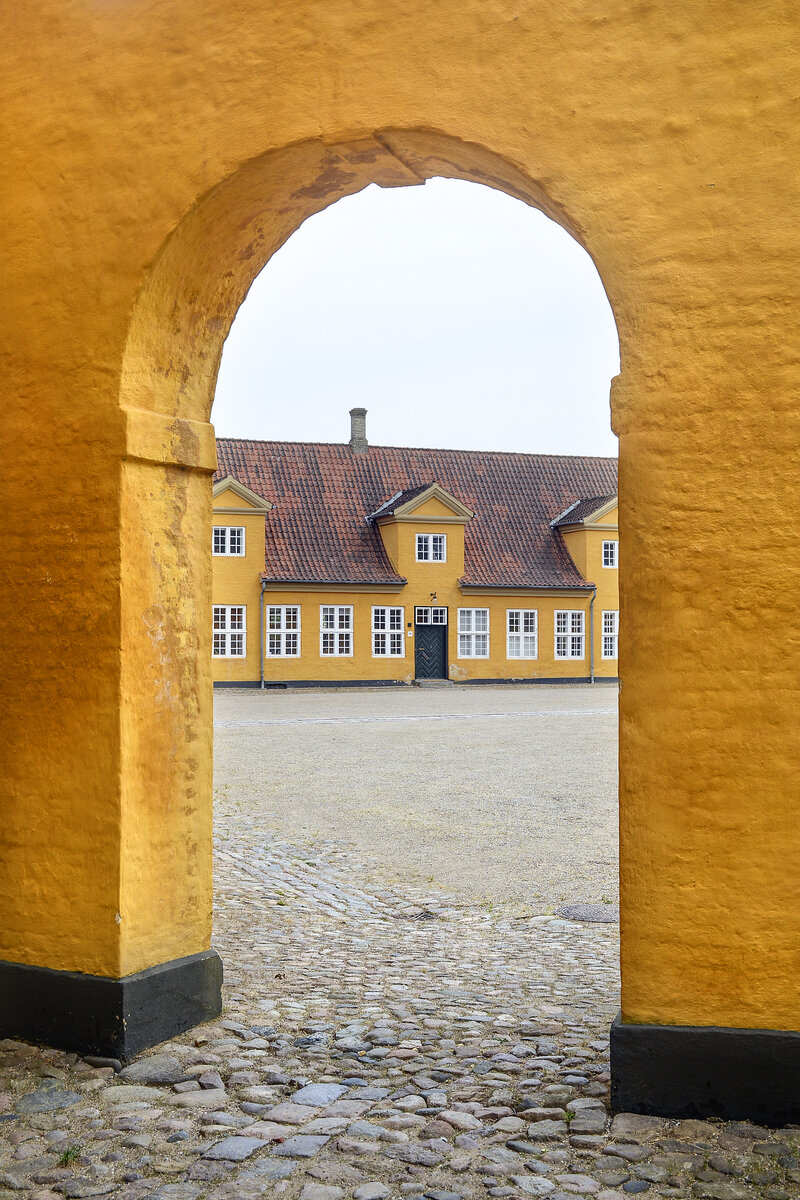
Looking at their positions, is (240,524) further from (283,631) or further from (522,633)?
(522,633)

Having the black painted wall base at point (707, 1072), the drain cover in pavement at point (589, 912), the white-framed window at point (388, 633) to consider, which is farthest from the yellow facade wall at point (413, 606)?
the black painted wall base at point (707, 1072)

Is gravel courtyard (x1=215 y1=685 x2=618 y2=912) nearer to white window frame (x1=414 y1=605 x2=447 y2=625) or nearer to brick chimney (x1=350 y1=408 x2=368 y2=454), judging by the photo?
white window frame (x1=414 y1=605 x2=447 y2=625)

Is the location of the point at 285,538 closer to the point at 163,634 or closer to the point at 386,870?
the point at 386,870

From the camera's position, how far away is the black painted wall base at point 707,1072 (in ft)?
12.5

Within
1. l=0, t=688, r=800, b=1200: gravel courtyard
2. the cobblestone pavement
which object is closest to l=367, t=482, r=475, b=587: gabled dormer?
l=0, t=688, r=800, b=1200: gravel courtyard

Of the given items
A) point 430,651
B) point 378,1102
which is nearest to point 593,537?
point 430,651

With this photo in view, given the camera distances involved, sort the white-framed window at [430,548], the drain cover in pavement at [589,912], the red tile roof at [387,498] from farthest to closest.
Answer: the white-framed window at [430,548] < the red tile roof at [387,498] < the drain cover in pavement at [589,912]

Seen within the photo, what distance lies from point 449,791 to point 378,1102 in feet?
27.5

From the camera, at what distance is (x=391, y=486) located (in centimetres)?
4025

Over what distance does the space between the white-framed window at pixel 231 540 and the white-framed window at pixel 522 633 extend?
9.52 metres

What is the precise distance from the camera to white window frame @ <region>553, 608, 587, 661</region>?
40.2m

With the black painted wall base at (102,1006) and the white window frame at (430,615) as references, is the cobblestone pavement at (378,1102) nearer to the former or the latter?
the black painted wall base at (102,1006)

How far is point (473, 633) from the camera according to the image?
39031mm

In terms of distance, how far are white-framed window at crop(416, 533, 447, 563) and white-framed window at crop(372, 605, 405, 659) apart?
1.92 m
